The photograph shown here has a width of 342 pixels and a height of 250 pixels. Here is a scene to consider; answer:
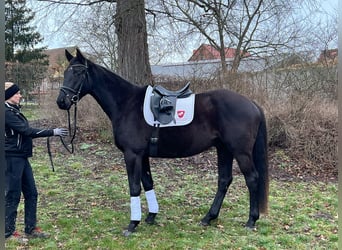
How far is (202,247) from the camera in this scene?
157 inches

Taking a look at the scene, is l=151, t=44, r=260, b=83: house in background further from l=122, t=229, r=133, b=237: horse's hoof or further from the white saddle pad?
l=122, t=229, r=133, b=237: horse's hoof

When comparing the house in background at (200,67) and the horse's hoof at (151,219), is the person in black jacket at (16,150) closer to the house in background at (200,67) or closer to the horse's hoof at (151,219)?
the horse's hoof at (151,219)

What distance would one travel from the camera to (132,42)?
9.38 meters

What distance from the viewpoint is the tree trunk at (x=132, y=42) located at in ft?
30.6


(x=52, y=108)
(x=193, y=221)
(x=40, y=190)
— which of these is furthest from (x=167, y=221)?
(x=52, y=108)

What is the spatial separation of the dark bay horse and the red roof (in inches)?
267

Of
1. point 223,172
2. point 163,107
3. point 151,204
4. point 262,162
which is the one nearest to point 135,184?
point 151,204

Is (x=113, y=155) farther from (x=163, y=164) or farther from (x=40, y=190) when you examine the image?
(x=40, y=190)

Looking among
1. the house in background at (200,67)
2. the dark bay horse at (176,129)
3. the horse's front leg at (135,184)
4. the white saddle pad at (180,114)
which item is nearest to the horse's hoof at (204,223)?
the dark bay horse at (176,129)

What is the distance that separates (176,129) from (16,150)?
5.90ft

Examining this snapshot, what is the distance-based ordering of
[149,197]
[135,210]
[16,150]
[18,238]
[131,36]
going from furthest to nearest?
[131,36] → [149,197] → [135,210] → [18,238] → [16,150]

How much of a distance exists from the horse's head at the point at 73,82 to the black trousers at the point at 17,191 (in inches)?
32.1

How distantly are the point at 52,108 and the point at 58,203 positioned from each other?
21.4ft

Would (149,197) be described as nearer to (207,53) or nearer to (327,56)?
(327,56)
